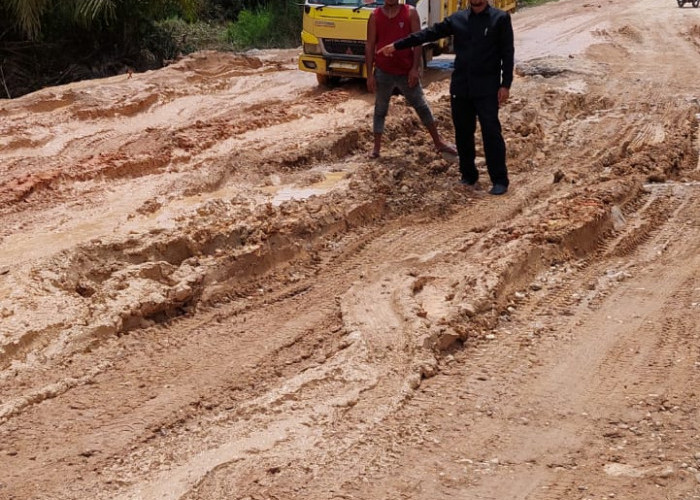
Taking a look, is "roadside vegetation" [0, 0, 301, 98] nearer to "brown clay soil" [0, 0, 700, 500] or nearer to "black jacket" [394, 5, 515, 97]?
"brown clay soil" [0, 0, 700, 500]

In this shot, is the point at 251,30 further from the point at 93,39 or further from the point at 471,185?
the point at 471,185

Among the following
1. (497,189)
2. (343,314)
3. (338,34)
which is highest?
(338,34)

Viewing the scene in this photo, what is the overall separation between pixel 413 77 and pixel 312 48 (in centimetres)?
490

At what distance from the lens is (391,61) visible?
8.91m

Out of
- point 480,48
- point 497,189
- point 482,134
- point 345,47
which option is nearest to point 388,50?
point 480,48

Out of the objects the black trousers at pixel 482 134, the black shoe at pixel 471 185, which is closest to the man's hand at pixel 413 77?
the black trousers at pixel 482 134

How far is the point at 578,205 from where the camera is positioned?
7.51m

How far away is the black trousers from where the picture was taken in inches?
317

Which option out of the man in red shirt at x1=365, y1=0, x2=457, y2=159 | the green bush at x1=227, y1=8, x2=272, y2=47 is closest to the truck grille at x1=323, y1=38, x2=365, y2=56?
the man in red shirt at x1=365, y1=0, x2=457, y2=159

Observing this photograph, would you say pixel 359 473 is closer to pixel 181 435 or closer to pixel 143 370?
pixel 181 435

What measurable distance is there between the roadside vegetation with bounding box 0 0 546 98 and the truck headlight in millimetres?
4429

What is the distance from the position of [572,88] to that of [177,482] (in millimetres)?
10383

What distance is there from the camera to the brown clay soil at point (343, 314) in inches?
167

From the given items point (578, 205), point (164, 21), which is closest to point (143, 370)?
point (578, 205)
